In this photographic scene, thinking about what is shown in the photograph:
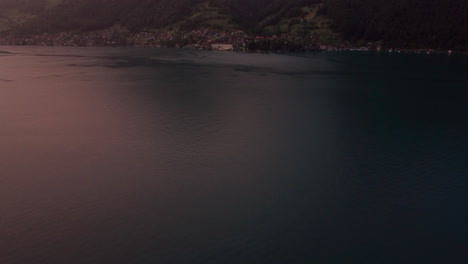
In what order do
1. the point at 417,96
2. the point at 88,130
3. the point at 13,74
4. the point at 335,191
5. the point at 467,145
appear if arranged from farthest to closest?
the point at 13,74 → the point at 417,96 → the point at 88,130 → the point at 467,145 → the point at 335,191

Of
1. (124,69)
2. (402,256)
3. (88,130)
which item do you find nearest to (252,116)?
(88,130)

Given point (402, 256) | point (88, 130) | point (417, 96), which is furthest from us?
point (417, 96)

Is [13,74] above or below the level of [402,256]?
above

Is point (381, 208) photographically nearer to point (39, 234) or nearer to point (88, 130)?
point (39, 234)

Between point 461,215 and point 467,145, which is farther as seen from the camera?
point 467,145

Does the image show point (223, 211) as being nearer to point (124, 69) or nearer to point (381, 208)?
point (381, 208)

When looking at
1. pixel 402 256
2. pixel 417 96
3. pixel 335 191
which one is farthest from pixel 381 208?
pixel 417 96
